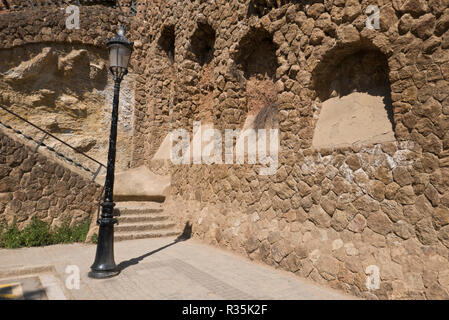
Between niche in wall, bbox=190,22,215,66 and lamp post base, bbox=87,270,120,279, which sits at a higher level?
niche in wall, bbox=190,22,215,66

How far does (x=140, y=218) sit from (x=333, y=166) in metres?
5.48

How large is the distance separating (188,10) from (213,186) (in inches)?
215

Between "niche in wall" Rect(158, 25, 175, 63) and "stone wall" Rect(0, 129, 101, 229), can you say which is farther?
"niche in wall" Rect(158, 25, 175, 63)

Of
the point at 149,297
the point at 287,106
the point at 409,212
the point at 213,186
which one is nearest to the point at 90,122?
the point at 213,186

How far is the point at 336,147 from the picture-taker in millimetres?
4742

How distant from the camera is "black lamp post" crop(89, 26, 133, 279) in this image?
478 cm

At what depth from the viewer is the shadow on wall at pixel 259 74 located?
6746 mm

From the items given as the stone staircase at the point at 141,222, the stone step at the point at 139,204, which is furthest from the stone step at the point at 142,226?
the stone step at the point at 139,204

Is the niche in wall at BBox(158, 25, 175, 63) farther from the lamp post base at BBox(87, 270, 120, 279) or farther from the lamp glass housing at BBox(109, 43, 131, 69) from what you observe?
the lamp post base at BBox(87, 270, 120, 279)

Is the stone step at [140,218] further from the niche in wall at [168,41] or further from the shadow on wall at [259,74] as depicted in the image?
the niche in wall at [168,41]

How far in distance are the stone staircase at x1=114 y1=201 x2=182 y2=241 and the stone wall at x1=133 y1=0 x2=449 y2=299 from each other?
0.41 meters

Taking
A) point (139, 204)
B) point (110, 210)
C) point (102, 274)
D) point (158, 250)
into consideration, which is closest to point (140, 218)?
point (139, 204)

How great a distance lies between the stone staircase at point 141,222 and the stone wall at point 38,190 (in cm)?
95

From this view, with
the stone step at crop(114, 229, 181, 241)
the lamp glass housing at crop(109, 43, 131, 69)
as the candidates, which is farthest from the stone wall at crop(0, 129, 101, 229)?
the lamp glass housing at crop(109, 43, 131, 69)
